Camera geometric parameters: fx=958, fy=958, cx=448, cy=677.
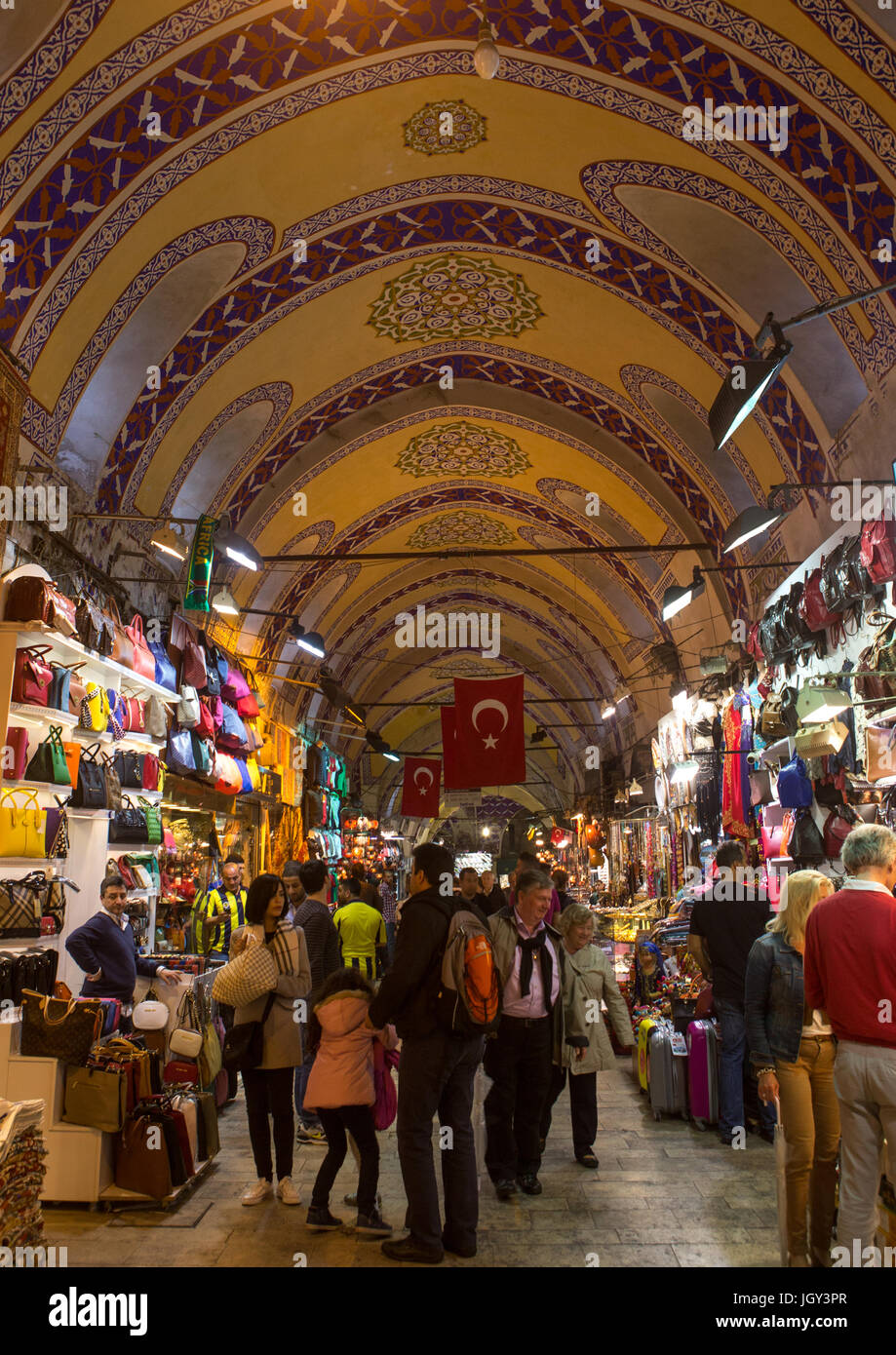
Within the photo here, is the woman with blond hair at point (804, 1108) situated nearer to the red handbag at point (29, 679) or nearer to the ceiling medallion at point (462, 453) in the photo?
the red handbag at point (29, 679)

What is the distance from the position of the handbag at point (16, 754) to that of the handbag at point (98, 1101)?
1.75 m

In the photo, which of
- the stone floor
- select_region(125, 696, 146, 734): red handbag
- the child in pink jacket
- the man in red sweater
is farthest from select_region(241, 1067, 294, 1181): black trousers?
select_region(125, 696, 146, 734): red handbag

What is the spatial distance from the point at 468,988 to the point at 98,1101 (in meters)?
1.78

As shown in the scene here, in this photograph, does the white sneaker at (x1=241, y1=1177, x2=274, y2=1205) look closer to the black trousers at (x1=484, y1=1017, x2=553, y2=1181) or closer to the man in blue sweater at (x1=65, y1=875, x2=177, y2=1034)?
the black trousers at (x1=484, y1=1017, x2=553, y2=1181)

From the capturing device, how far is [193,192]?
19.3 feet

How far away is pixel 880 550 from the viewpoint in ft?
16.9

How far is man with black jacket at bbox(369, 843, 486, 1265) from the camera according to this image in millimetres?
3582

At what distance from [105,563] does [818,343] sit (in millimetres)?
5164

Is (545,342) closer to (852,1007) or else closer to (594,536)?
(594,536)

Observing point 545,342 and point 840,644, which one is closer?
point 840,644

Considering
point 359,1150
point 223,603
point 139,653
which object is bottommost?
point 359,1150

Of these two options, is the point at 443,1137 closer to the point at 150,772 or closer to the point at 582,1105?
the point at 582,1105

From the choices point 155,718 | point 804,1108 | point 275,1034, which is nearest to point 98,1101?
point 275,1034

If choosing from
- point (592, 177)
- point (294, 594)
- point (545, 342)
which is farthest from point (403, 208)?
point (294, 594)
